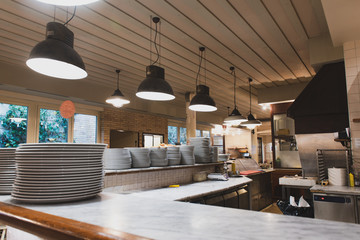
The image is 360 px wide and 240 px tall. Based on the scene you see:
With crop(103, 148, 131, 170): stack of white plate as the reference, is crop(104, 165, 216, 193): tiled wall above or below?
below

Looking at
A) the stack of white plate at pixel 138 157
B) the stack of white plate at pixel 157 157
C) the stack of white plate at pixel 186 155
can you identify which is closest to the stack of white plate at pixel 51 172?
the stack of white plate at pixel 138 157

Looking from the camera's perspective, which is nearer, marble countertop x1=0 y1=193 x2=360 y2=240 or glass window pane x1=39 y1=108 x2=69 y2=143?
marble countertop x1=0 y1=193 x2=360 y2=240

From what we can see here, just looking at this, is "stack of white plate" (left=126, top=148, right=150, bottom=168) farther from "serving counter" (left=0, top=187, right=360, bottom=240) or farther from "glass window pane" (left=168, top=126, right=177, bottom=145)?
"glass window pane" (left=168, top=126, right=177, bottom=145)

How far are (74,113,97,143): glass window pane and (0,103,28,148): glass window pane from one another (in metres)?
1.23

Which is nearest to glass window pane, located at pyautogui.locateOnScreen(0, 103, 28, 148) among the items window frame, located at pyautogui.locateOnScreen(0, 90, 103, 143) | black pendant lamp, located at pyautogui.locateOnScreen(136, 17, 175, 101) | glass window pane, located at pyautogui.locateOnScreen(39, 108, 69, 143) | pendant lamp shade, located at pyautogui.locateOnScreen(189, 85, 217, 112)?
window frame, located at pyautogui.locateOnScreen(0, 90, 103, 143)

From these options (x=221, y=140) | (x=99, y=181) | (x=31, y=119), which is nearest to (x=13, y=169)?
(x=99, y=181)

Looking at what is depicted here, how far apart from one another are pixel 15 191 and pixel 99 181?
0.38 m

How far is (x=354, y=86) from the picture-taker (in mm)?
4023

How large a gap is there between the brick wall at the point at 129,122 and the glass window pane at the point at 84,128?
218mm

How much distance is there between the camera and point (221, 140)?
50.4ft

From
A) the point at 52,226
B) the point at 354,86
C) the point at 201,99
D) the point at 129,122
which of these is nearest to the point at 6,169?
the point at 52,226

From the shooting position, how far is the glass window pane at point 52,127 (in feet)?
20.1

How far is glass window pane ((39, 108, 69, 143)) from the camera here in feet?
20.1

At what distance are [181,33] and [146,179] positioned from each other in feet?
7.14
